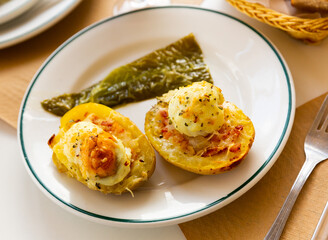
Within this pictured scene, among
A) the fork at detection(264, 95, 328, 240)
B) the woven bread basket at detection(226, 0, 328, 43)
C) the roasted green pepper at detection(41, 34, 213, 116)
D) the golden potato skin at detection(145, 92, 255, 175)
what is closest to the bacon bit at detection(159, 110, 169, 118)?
the golden potato skin at detection(145, 92, 255, 175)

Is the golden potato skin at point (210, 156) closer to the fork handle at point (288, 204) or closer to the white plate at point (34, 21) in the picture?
the fork handle at point (288, 204)

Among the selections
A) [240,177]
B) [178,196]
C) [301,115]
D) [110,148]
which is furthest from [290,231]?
[110,148]

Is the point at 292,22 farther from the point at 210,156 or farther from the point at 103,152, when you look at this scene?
the point at 103,152

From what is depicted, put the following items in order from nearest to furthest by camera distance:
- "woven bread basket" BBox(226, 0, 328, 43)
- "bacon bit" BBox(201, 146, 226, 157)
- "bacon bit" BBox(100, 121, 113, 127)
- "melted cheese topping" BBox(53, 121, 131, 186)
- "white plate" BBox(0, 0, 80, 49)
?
"melted cheese topping" BBox(53, 121, 131, 186)
"bacon bit" BBox(201, 146, 226, 157)
"bacon bit" BBox(100, 121, 113, 127)
"woven bread basket" BBox(226, 0, 328, 43)
"white plate" BBox(0, 0, 80, 49)

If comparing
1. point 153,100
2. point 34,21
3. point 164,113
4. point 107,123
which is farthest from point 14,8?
point 164,113

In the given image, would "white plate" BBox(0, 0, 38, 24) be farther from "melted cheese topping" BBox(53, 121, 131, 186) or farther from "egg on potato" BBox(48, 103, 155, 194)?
"melted cheese topping" BBox(53, 121, 131, 186)

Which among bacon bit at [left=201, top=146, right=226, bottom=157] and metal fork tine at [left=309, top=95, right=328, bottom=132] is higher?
bacon bit at [left=201, top=146, right=226, bottom=157]

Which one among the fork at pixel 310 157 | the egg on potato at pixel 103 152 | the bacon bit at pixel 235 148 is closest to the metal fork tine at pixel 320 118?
the fork at pixel 310 157
